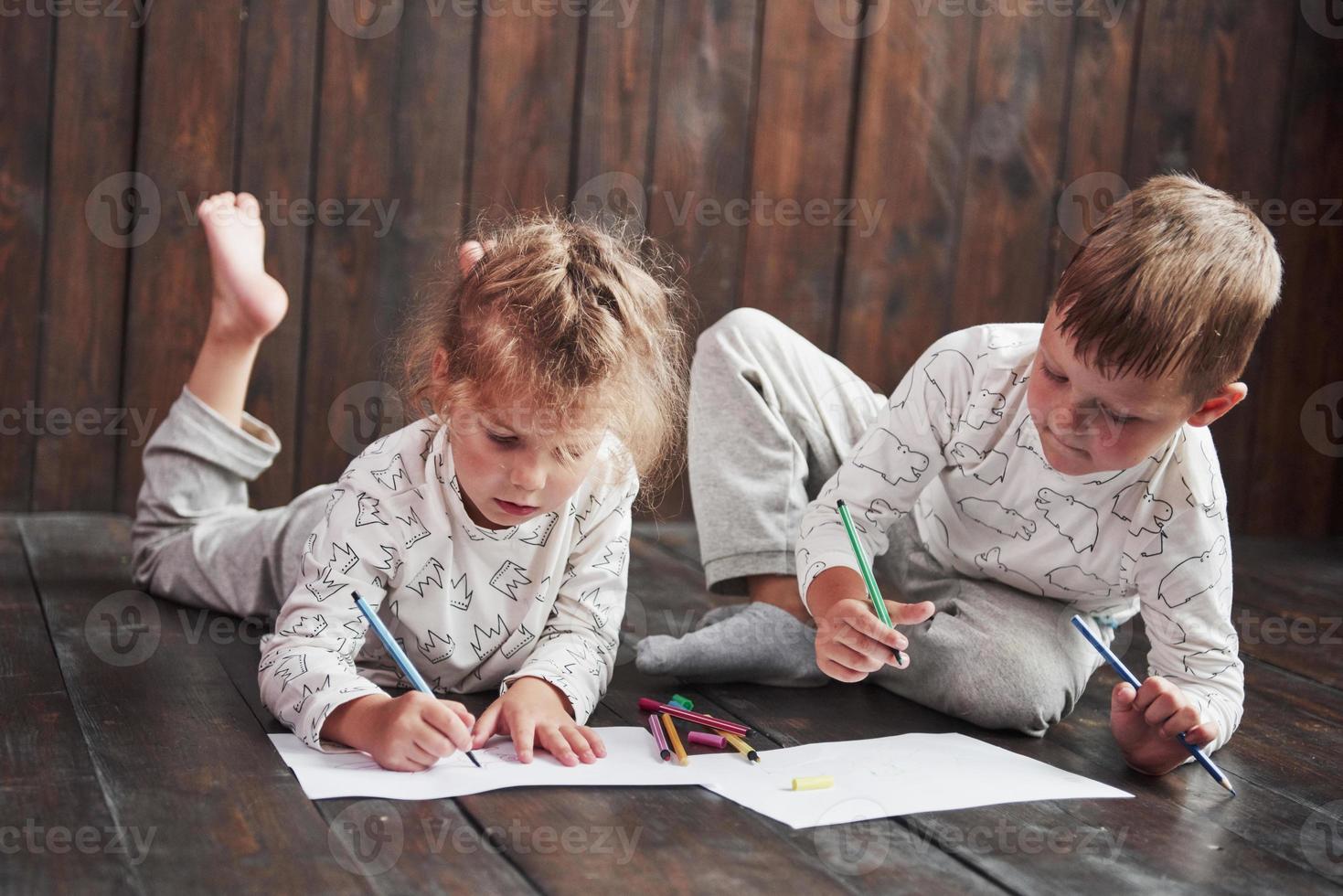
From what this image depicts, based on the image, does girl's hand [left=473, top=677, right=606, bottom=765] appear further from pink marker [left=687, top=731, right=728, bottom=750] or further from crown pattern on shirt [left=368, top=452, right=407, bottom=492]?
crown pattern on shirt [left=368, top=452, right=407, bottom=492]

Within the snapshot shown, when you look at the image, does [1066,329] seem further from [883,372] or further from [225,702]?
[883,372]

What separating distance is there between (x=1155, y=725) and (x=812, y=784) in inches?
11.3

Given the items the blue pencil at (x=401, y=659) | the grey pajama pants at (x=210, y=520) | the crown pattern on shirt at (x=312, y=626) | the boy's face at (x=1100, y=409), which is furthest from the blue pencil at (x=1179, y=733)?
the grey pajama pants at (x=210, y=520)

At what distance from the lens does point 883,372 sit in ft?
7.71

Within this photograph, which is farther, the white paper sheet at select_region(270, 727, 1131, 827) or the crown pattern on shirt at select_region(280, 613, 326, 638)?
the crown pattern on shirt at select_region(280, 613, 326, 638)

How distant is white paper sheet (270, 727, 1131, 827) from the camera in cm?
99

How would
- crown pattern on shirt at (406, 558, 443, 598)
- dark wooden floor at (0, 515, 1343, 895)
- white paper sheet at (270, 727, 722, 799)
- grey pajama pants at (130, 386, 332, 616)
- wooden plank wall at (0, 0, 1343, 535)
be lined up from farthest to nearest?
1. wooden plank wall at (0, 0, 1343, 535)
2. grey pajama pants at (130, 386, 332, 616)
3. crown pattern on shirt at (406, 558, 443, 598)
4. white paper sheet at (270, 727, 722, 799)
5. dark wooden floor at (0, 515, 1343, 895)

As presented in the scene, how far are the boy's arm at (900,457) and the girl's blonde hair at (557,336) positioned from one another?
195 mm

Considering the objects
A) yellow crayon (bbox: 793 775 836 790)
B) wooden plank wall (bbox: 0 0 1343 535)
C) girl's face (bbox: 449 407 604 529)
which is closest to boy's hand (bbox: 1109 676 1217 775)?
yellow crayon (bbox: 793 775 836 790)

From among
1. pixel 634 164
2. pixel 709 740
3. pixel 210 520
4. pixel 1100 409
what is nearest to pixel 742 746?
pixel 709 740

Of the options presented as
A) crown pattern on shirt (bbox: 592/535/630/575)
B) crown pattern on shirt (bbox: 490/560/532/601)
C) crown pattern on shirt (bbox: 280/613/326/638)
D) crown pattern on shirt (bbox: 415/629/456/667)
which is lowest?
crown pattern on shirt (bbox: 415/629/456/667)

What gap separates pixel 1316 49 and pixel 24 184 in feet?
6.94

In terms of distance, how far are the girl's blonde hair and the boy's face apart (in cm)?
31

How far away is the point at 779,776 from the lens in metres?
1.07
